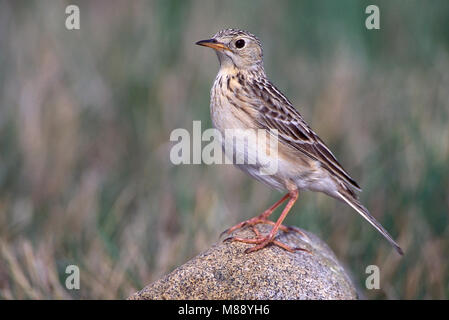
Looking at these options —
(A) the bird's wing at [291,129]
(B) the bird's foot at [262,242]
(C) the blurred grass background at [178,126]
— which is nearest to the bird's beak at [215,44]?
(A) the bird's wing at [291,129]

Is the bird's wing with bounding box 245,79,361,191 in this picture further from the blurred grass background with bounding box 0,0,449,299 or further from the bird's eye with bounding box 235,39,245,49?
the blurred grass background with bounding box 0,0,449,299

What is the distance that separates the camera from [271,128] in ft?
17.6

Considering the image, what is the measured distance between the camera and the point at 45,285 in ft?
19.2

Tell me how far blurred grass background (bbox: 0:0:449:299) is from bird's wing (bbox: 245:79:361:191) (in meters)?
1.27

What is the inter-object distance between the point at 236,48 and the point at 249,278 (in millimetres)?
2020

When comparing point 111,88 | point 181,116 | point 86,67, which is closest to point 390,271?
point 181,116

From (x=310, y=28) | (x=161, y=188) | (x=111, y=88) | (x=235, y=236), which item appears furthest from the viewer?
(x=310, y=28)

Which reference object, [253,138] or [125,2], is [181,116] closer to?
[125,2]

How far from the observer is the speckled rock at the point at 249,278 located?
4395 mm

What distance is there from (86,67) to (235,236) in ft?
18.6

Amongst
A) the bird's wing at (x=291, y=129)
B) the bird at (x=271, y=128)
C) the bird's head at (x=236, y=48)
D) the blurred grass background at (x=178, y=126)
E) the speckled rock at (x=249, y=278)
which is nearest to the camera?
the speckled rock at (x=249, y=278)

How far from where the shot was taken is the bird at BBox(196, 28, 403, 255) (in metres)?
5.23

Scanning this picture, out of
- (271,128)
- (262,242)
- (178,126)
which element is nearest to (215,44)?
(271,128)

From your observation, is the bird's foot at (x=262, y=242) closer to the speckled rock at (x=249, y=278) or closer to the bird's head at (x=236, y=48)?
the speckled rock at (x=249, y=278)
